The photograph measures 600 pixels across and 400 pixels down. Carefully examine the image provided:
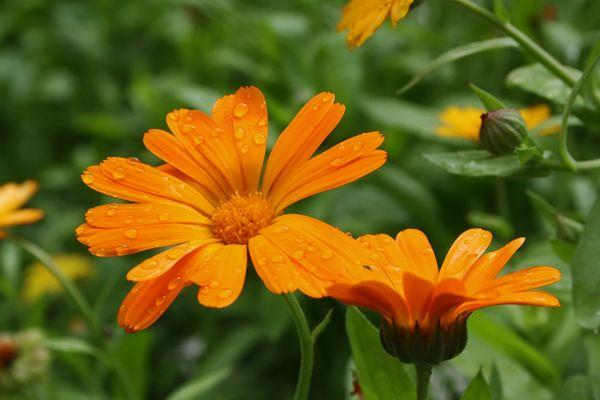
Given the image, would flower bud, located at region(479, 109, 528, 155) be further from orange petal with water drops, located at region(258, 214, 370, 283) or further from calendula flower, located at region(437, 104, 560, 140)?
calendula flower, located at region(437, 104, 560, 140)

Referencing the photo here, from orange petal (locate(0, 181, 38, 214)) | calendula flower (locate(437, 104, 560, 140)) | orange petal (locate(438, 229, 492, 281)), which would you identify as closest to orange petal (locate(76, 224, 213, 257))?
orange petal (locate(438, 229, 492, 281))

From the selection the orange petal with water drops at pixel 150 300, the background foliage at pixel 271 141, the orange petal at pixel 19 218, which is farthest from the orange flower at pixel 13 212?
the orange petal with water drops at pixel 150 300

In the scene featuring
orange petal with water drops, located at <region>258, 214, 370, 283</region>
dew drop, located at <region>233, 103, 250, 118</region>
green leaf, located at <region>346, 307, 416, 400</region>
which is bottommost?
green leaf, located at <region>346, 307, 416, 400</region>

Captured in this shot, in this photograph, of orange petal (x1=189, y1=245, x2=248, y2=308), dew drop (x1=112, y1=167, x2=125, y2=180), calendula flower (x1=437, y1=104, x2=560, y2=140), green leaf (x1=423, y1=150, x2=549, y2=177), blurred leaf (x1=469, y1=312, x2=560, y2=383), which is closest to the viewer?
orange petal (x1=189, y1=245, x2=248, y2=308)

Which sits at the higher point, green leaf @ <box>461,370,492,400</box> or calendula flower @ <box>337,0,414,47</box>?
calendula flower @ <box>337,0,414,47</box>

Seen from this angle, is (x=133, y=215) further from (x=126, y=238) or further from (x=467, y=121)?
(x=467, y=121)

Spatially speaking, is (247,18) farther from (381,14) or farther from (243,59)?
(381,14)

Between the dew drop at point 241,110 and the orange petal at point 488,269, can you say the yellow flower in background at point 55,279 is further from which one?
the orange petal at point 488,269
